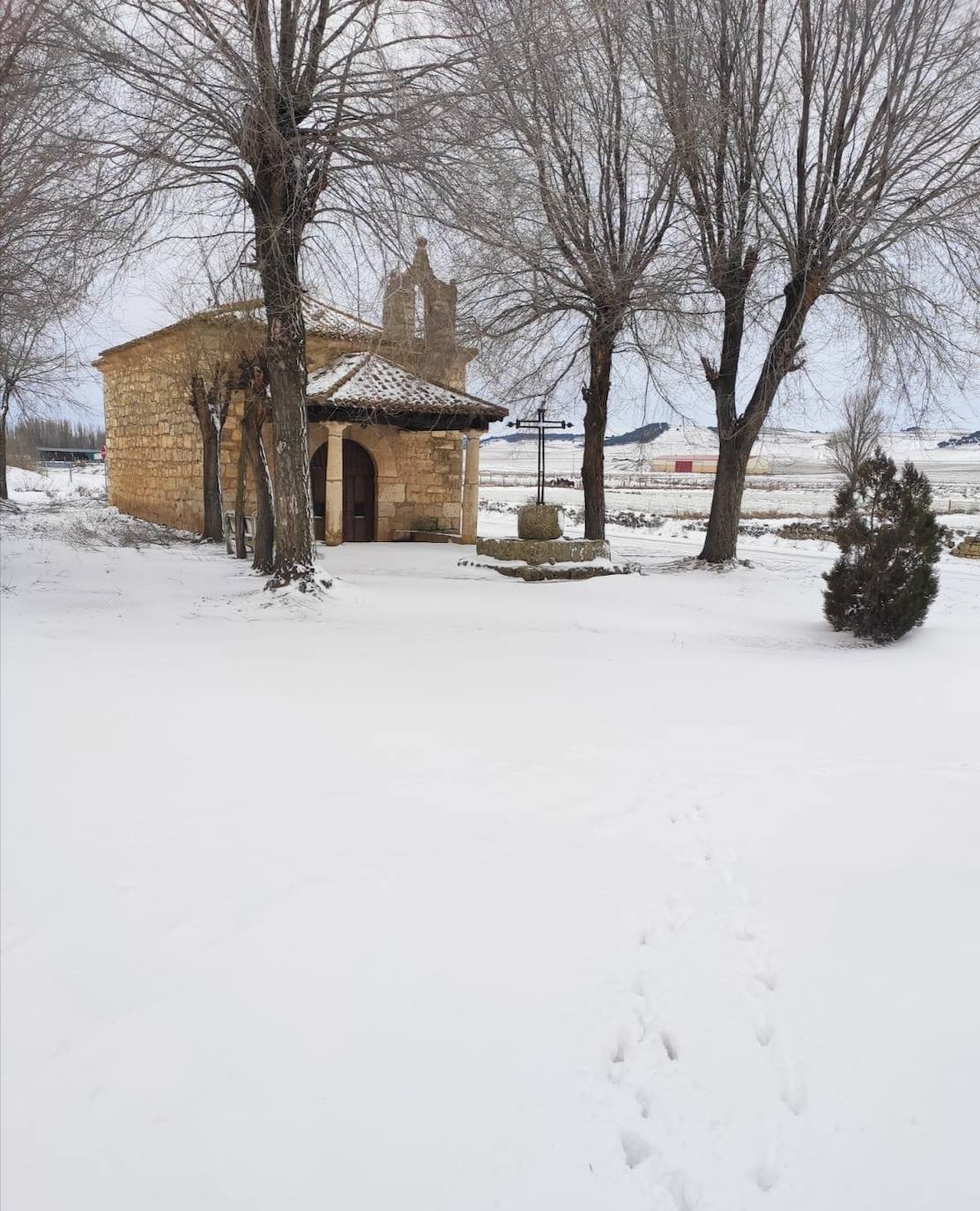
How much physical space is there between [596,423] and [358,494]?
6297 mm

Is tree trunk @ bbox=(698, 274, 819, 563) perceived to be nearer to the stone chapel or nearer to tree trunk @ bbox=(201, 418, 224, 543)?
the stone chapel

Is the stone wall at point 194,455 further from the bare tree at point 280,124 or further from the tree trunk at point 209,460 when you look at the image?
the bare tree at point 280,124

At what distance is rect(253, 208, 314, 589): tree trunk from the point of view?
913cm

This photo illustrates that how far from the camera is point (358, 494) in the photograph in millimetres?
19172

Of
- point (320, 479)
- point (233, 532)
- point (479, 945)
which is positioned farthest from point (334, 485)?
point (479, 945)

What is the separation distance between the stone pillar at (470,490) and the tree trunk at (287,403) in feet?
28.4

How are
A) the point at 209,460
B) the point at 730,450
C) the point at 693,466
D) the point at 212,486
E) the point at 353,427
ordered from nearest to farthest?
the point at 730,450 < the point at 209,460 < the point at 212,486 < the point at 353,427 < the point at 693,466

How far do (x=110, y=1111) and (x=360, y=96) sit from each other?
8.18 metres

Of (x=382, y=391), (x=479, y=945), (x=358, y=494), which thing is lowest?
(x=479, y=945)

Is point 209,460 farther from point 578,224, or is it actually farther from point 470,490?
point 578,224

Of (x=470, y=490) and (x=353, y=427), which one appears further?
(x=470, y=490)

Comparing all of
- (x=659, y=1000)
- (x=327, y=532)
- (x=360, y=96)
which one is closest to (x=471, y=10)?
(x=360, y=96)

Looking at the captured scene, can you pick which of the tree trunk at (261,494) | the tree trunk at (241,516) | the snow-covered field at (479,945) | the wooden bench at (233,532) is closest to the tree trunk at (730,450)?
the tree trunk at (261,494)

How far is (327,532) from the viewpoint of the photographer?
17422 mm
